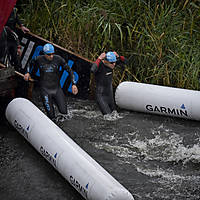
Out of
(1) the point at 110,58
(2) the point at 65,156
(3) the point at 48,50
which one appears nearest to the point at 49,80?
(3) the point at 48,50

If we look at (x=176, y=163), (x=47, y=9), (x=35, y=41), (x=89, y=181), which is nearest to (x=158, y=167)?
(x=176, y=163)

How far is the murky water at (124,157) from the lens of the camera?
657 centimetres

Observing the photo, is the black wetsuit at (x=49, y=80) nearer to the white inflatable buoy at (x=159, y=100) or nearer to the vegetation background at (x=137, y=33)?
the white inflatable buoy at (x=159, y=100)

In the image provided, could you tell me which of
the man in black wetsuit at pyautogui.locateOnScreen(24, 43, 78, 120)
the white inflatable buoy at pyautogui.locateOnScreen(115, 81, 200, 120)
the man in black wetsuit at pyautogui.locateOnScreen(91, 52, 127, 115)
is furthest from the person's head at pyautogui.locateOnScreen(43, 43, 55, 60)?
the white inflatable buoy at pyautogui.locateOnScreen(115, 81, 200, 120)

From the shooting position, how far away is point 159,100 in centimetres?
922

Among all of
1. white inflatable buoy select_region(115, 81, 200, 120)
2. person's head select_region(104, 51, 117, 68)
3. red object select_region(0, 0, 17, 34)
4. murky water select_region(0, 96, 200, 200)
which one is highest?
red object select_region(0, 0, 17, 34)

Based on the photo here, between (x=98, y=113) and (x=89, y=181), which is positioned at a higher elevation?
(x=89, y=181)

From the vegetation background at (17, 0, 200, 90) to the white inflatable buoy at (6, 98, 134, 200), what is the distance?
9.67 ft

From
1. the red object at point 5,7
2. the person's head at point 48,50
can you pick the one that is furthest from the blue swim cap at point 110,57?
the red object at point 5,7

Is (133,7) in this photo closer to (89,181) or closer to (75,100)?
(75,100)

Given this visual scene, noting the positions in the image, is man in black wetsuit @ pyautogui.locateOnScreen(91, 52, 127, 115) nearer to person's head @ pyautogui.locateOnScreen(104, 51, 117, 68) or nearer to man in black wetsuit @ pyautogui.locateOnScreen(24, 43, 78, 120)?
person's head @ pyautogui.locateOnScreen(104, 51, 117, 68)

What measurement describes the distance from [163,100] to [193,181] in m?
2.71

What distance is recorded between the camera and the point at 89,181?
5.91 metres

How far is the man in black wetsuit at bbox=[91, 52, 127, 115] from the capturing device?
911cm
